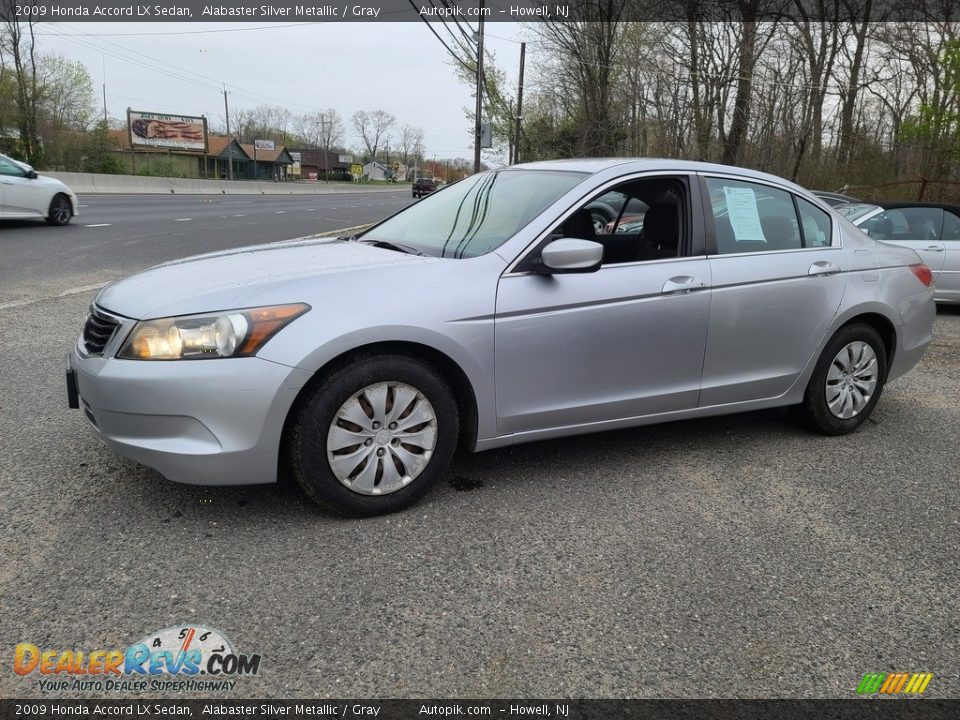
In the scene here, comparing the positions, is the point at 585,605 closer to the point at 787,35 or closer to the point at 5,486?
the point at 5,486

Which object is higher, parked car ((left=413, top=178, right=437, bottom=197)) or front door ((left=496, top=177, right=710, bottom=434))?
parked car ((left=413, top=178, right=437, bottom=197))

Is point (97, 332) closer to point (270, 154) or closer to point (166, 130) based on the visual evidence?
point (166, 130)

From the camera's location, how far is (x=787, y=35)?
2920cm

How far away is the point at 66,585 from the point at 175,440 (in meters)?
0.63

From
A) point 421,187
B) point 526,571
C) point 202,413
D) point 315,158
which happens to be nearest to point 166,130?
point 421,187

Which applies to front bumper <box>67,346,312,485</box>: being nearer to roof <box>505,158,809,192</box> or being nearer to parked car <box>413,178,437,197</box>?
roof <box>505,158,809,192</box>

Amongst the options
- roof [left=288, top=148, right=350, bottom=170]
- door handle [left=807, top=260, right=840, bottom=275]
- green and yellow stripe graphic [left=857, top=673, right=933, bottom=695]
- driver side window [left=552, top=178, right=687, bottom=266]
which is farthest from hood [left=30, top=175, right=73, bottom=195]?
roof [left=288, top=148, right=350, bottom=170]

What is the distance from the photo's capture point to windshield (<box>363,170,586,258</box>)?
3.78 meters

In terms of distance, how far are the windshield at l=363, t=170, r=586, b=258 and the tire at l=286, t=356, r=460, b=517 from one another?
756 mm

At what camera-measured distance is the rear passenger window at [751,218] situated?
4.21m

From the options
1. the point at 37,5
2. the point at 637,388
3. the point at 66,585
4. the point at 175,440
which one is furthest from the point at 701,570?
the point at 37,5

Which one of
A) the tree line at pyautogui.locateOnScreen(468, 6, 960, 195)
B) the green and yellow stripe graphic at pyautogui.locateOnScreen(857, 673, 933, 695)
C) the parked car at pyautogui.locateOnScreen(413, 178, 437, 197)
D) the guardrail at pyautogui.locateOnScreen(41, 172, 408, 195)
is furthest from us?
the parked car at pyautogui.locateOnScreen(413, 178, 437, 197)

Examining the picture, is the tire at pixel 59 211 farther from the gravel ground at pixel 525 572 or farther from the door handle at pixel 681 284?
the door handle at pixel 681 284

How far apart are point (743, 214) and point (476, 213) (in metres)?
1.52
